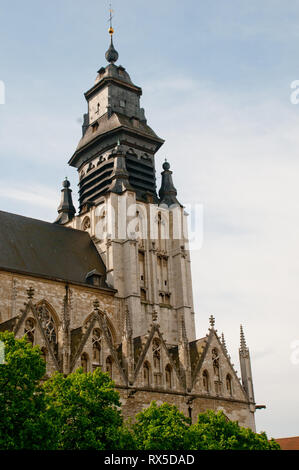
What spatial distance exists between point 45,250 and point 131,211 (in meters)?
7.57

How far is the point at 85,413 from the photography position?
1139 inches

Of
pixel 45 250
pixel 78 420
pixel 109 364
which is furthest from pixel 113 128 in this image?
pixel 78 420

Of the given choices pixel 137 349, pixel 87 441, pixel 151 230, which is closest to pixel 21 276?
pixel 137 349

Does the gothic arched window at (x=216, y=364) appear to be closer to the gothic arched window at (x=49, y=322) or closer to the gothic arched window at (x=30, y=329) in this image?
the gothic arched window at (x=49, y=322)

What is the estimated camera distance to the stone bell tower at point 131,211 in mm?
49344

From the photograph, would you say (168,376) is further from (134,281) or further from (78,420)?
(78,420)

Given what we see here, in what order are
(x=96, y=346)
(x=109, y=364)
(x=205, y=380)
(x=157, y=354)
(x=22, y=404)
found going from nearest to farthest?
(x=22, y=404)
(x=109, y=364)
(x=96, y=346)
(x=157, y=354)
(x=205, y=380)

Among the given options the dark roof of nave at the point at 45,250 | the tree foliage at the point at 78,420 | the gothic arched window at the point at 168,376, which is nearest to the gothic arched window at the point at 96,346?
the gothic arched window at the point at 168,376

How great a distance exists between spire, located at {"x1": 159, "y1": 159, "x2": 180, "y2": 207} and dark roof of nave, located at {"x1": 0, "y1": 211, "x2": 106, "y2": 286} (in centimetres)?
744

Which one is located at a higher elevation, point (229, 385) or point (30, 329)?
point (30, 329)

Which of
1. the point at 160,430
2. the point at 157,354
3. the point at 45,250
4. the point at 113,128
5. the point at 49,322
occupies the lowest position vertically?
the point at 160,430

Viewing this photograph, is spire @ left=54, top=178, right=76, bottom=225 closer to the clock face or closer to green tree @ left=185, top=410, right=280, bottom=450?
the clock face

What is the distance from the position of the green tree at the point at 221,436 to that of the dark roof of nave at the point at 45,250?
639 inches
